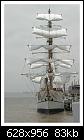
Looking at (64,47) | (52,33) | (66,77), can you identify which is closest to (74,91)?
(66,77)

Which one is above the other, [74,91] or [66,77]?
[66,77]

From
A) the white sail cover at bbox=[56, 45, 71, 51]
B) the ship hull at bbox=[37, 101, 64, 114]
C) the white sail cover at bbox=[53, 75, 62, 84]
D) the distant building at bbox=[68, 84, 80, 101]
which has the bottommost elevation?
the ship hull at bbox=[37, 101, 64, 114]

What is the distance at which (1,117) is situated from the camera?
637 cm

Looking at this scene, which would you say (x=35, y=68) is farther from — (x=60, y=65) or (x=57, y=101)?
(x=57, y=101)

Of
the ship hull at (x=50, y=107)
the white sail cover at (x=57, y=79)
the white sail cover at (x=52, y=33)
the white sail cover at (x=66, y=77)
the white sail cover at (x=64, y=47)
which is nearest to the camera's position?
the ship hull at (x=50, y=107)

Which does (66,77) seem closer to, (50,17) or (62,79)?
(62,79)

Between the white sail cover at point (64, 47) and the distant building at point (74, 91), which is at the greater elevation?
the white sail cover at point (64, 47)

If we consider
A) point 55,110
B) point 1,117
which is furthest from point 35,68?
point 1,117

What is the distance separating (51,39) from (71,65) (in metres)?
2.76

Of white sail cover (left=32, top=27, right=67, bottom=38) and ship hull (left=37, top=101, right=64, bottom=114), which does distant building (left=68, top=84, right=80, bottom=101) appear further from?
white sail cover (left=32, top=27, right=67, bottom=38)

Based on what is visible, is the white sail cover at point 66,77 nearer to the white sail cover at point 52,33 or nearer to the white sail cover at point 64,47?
the white sail cover at point 64,47

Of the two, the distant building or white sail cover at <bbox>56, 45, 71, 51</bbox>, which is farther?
the distant building

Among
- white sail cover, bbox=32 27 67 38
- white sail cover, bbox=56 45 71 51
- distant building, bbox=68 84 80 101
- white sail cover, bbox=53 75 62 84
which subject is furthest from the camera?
distant building, bbox=68 84 80 101

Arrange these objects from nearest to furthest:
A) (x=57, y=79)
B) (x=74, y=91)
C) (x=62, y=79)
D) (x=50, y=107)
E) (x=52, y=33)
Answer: (x=50, y=107), (x=52, y=33), (x=57, y=79), (x=62, y=79), (x=74, y=91)
